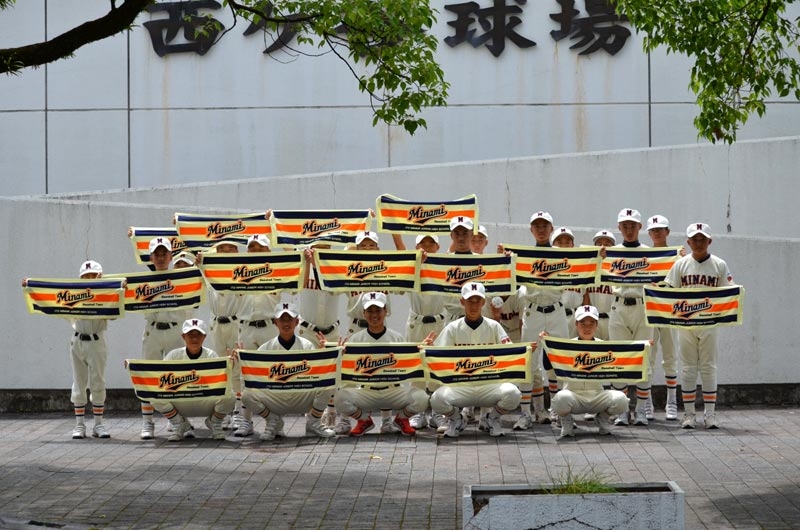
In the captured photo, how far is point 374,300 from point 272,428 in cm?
172

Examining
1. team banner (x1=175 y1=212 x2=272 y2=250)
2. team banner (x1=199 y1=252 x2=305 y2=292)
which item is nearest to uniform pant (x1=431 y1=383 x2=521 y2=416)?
team banner (x1=199 y1=252 x2=305 y2=292)

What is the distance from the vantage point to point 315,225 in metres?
14.4

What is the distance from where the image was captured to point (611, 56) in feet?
62.5

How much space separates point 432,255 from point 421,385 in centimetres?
142

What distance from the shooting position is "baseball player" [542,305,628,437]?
12508 mm

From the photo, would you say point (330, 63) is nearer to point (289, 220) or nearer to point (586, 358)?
point (289, 220)

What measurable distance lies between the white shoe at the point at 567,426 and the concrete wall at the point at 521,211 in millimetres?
3081

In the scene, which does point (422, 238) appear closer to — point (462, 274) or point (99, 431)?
point (462, 274)

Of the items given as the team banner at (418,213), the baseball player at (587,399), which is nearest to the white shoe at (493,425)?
the baseball player at (587,399)

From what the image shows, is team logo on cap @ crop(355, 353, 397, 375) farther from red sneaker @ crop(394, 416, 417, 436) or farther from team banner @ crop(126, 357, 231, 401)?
team banner @ crop(126, 357, 231, 401)

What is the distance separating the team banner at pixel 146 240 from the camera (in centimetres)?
1456

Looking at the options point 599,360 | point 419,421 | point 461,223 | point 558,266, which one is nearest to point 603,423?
point 599,360

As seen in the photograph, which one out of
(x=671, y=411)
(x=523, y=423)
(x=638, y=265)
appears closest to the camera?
(x=523, y=423)

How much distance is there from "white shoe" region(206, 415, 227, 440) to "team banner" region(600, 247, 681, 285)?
443cm
